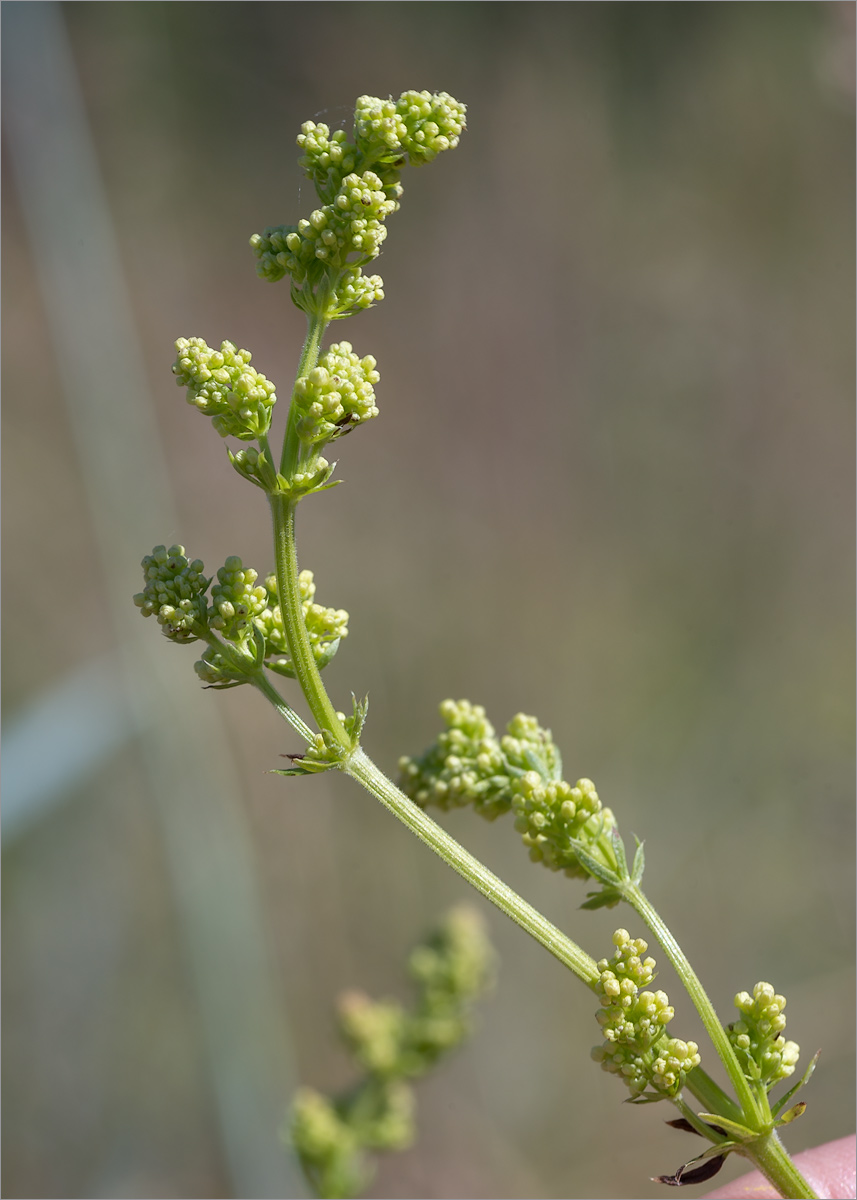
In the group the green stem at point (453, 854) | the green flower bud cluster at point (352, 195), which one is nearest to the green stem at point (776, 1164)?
the green stem at point (453, 854)

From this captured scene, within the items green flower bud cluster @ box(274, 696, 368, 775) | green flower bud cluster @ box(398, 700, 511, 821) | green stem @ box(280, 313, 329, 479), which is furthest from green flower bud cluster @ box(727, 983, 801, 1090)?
green stem @ box(280, 313, 329, 479)

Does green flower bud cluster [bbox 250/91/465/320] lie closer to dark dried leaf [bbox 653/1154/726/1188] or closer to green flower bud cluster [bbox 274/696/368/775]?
green flower bud cluster [bbox 274/696/368/775]

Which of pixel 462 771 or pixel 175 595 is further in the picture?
pixel 462 771

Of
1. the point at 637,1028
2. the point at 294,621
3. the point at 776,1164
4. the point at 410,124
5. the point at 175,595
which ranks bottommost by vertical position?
the point at 776,1164

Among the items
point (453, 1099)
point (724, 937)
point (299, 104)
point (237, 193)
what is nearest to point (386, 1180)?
point (453, 1099)

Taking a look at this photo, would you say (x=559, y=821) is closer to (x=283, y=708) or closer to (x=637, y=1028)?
(x=637, y=1028)

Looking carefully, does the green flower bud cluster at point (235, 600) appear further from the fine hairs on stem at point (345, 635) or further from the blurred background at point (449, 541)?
the blurred background at point (449, 541)

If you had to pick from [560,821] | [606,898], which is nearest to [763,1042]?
[606,898]
